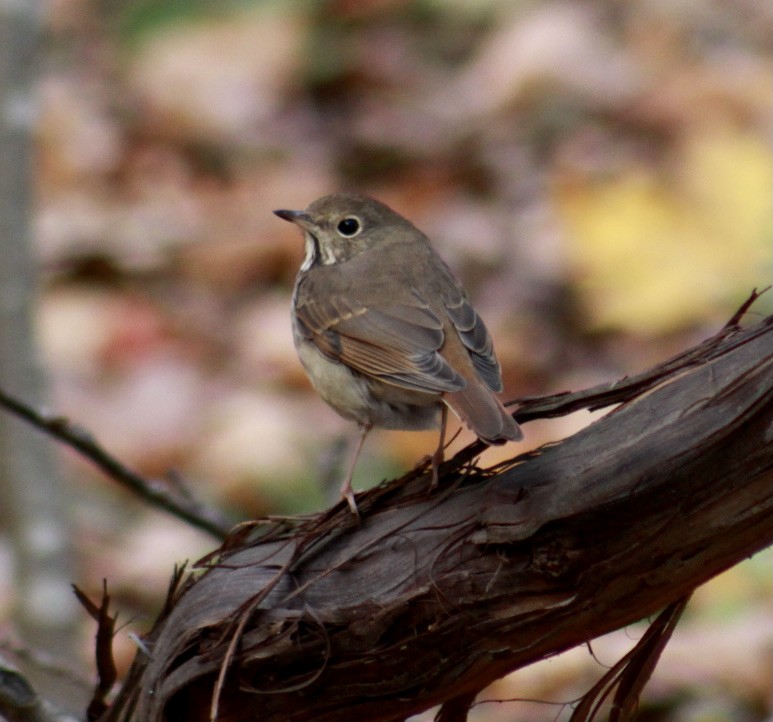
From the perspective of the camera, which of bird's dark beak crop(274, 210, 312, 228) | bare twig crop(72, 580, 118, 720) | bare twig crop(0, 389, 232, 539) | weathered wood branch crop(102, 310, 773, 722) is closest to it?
weathered wood branch crop(102, 310, 773, 722)

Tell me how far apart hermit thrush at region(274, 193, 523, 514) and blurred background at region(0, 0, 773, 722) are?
1.09 metres

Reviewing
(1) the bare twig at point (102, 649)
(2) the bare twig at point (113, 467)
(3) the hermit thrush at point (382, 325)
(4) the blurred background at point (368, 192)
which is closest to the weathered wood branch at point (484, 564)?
(1) the bare twig at point (102, 649)

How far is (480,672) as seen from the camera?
1.99 metres

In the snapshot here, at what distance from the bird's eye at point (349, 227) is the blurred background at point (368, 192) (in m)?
1.13

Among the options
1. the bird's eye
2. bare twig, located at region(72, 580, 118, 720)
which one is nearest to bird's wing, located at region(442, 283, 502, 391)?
the bird's eye

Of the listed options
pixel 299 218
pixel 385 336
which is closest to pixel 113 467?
pixel 385 336

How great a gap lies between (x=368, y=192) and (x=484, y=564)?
17.9 ft

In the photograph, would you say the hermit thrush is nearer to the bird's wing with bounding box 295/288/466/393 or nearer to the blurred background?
the bird's wing with bounding box 295/288/466/393

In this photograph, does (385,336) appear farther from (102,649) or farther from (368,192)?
(368,192)

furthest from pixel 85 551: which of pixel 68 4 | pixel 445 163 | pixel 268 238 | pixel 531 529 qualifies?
pixel 68 4

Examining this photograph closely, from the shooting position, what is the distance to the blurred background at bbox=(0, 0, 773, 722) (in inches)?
209

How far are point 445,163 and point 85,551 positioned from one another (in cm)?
307

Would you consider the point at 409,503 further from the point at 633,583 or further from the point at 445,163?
the point at 445,163

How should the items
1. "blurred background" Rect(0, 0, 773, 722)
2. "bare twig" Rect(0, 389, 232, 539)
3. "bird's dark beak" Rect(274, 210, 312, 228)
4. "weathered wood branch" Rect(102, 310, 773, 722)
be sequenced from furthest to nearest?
"blurred background" Rect(0, 0, 773, 722)
"bird's dark beak" Rect(274, 210, 312, 228)
"bare twig" Rect(0, 389, 232, 539)
"weathered wood branch" Rect(102, 310, 773, 722)
